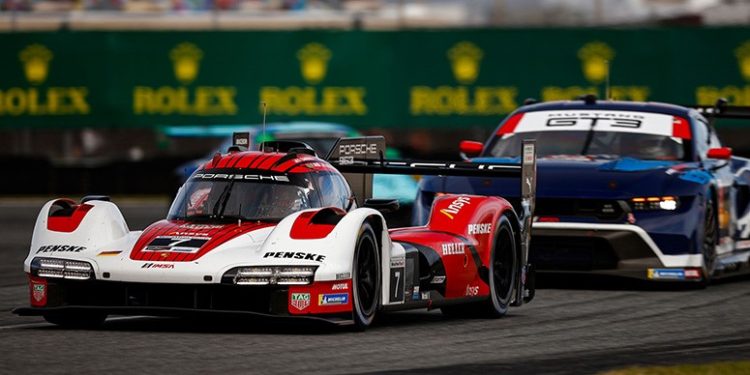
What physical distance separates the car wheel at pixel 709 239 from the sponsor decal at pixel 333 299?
4.88m

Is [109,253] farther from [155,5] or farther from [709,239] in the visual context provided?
[155,5]

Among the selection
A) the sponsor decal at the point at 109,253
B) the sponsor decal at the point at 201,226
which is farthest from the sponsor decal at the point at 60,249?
the sponsor decal at the point at 201,226

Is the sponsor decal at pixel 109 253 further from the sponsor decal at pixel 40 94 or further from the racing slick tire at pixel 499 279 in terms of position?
the sponsor decal at pixel 40 94

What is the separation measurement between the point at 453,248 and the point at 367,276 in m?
1.11

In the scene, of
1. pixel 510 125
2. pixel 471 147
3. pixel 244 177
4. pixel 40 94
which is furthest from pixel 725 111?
pixel 40 94

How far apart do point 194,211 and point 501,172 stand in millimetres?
2354

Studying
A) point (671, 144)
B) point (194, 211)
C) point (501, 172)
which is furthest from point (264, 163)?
point (671, 144)

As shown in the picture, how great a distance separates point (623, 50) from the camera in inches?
1131

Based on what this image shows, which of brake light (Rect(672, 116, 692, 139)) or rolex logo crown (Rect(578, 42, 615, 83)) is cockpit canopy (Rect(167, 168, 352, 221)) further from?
rolex logo crown (Rect(578, 42, 615, 83))

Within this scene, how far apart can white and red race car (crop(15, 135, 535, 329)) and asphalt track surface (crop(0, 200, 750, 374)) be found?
6.4 inches

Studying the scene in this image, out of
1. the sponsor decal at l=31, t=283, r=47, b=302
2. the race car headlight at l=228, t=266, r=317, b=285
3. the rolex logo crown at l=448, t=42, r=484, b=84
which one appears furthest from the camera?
the rolex logo crown at l=448, t=42, r=484, b=84

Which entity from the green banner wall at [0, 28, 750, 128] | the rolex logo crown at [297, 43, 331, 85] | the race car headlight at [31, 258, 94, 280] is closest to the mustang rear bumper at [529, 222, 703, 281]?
the race car headlight at [31, 258, 94, 280]

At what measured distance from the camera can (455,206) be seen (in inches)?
428

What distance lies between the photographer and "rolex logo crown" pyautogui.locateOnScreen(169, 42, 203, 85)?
96.8 feet
